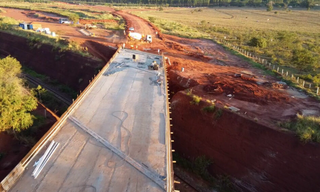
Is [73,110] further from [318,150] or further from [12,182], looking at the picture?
[318,150]

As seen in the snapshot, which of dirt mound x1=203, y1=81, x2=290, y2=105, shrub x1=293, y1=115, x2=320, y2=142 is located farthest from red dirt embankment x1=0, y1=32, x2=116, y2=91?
shrub x1=293, y1=115, x2=320, y2=142

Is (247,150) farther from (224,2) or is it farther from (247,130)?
(224,2)

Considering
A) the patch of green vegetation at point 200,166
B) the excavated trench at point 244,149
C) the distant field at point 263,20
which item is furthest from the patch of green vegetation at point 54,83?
the distant field at point 263,20

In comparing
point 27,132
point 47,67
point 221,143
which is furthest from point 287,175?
point 47,67

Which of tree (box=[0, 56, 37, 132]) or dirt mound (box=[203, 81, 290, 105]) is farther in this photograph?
dirt mound (box=[203, 81, 290, 105])

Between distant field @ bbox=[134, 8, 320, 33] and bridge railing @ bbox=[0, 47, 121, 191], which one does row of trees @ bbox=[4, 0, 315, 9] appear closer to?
distant field @ bbox=[134, 8, 320, 33]

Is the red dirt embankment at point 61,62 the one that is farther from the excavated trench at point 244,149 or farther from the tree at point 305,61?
the tree at point 305,61

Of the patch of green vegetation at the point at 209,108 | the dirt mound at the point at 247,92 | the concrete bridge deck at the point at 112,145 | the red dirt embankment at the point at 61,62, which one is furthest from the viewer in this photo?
the red dirt embankment at the point at 61,62
